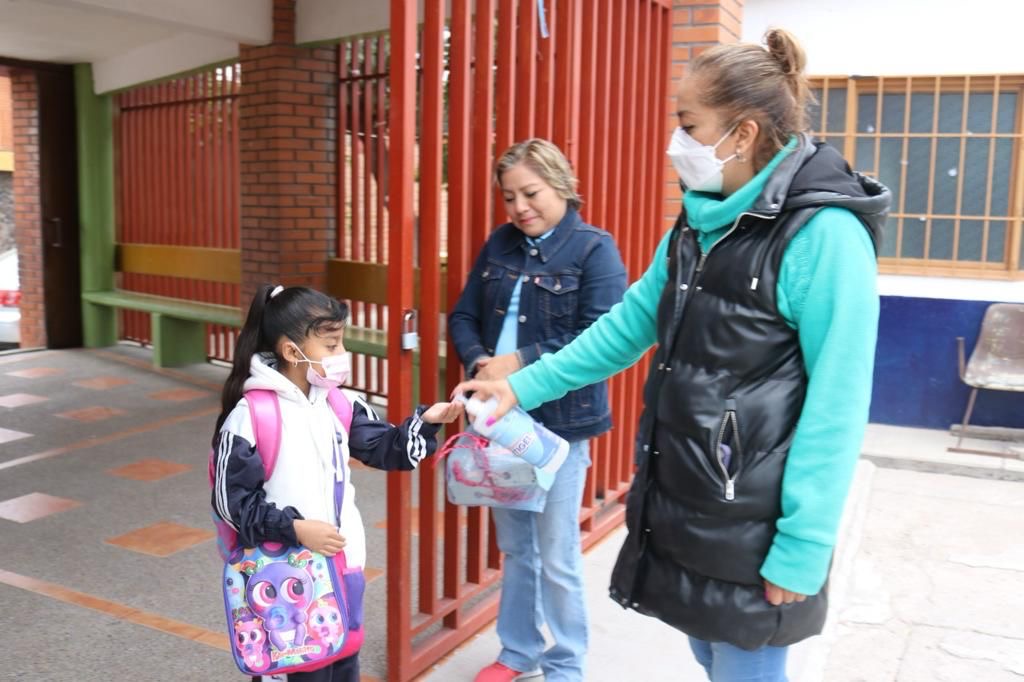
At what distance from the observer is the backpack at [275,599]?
2188 mm

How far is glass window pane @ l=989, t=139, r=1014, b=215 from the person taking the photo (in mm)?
7047

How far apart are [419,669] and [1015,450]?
534 centimetres

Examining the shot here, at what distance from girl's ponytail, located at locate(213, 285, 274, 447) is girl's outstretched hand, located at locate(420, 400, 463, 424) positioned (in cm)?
48

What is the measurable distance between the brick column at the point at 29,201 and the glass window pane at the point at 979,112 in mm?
8934

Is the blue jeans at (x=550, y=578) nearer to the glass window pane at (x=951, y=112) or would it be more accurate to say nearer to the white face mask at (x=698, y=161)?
the white face mask at (x=698, y=161)

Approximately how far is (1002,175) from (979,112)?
51 centimetres

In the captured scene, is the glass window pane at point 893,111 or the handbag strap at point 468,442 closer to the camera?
the handbag strap at point 468,442

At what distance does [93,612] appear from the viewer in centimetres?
367

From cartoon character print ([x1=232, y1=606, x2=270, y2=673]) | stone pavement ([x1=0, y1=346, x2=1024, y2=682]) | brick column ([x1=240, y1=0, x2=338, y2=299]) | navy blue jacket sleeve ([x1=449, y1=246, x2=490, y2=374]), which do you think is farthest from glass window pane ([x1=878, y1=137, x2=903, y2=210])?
cartoon character print ([x1=232, y1=606, x2=270, y2=673])

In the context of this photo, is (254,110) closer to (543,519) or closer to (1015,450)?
(543,519)

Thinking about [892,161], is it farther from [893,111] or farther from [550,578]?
[550,578]

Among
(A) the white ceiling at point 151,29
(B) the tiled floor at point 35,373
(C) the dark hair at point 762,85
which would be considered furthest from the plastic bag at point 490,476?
(B) the tiled floor at point 35,373

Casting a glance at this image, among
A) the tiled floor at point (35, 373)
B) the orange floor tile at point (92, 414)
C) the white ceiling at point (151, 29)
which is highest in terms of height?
the white ceiling at point (151, 29)

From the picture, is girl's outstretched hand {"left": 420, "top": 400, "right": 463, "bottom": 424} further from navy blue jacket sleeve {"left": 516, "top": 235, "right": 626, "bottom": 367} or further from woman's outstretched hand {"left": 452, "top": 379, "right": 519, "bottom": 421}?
navy blue jacket sleeve {"left": 516, "top": 235, "right": 626, "bottom": 367}
